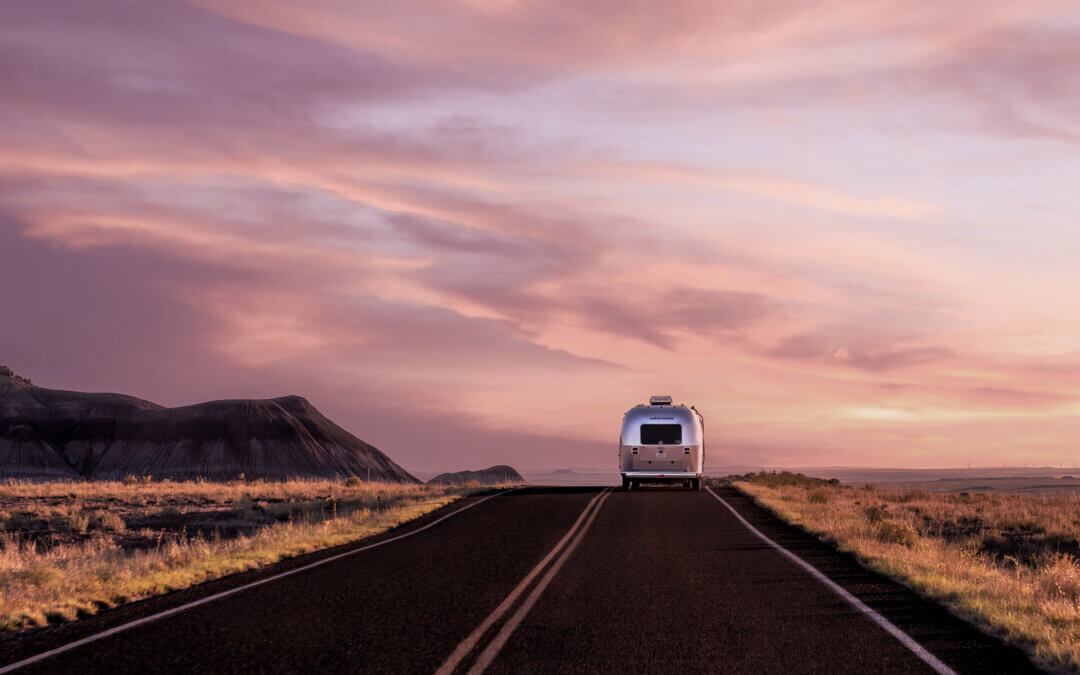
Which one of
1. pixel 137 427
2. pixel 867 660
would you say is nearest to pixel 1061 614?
pixel 867 660

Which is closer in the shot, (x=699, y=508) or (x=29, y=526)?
(x=699, y=508)

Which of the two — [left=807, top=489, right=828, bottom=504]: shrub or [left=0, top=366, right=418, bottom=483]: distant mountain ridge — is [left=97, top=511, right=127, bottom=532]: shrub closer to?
[left=807, top=489, right=828, bottom=504]: shrub

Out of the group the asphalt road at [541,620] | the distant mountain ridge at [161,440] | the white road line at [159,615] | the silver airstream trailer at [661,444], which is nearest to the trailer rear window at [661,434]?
the silver airstream trailer at [661,444]

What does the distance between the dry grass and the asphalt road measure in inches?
16.0

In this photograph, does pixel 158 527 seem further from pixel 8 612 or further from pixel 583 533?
pixel 8 612

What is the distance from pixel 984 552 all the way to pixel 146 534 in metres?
21.5

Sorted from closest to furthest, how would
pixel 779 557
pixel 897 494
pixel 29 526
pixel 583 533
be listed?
pixel 779 557 → pixel 583 533 → pixel 29 526 → pixel 897 494

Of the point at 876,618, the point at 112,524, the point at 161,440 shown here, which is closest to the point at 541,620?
the point at 876,618

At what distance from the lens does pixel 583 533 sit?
725 inches

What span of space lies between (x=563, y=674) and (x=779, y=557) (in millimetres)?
8568

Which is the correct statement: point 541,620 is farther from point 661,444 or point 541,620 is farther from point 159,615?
point 661,444

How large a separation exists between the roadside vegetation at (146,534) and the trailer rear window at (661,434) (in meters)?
6.80

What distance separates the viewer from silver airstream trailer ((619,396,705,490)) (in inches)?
1223

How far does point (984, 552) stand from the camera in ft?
73.6
